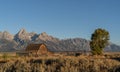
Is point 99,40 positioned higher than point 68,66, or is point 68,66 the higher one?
point 99,40

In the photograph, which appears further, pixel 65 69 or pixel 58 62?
pixel 58 62

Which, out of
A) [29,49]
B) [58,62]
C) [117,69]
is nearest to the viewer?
[117,69]

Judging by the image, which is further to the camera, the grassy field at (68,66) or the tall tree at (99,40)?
the tall tree at (99,40)

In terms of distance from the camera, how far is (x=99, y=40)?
102m

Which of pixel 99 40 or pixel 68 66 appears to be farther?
pixel 99 40

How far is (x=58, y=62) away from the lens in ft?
96.0

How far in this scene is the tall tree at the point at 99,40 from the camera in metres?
99.5

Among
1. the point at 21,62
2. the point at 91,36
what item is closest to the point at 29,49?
the point at 91,36

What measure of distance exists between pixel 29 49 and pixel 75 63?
125m

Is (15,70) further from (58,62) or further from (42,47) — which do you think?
(42,47)

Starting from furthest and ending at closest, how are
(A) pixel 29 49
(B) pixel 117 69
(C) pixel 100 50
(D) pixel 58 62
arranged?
(A) pixel 29 49
(C) pixel 100 50
(D) pixel 58 62
(B) pixel 117 69

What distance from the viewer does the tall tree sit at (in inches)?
3916

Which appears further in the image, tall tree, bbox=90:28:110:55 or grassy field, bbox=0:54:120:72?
tall tree, bbox=90:28:110:55

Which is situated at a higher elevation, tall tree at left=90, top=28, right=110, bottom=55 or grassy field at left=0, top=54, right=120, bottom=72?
tall tree at left=90, top=28, right=110, bottom=55
